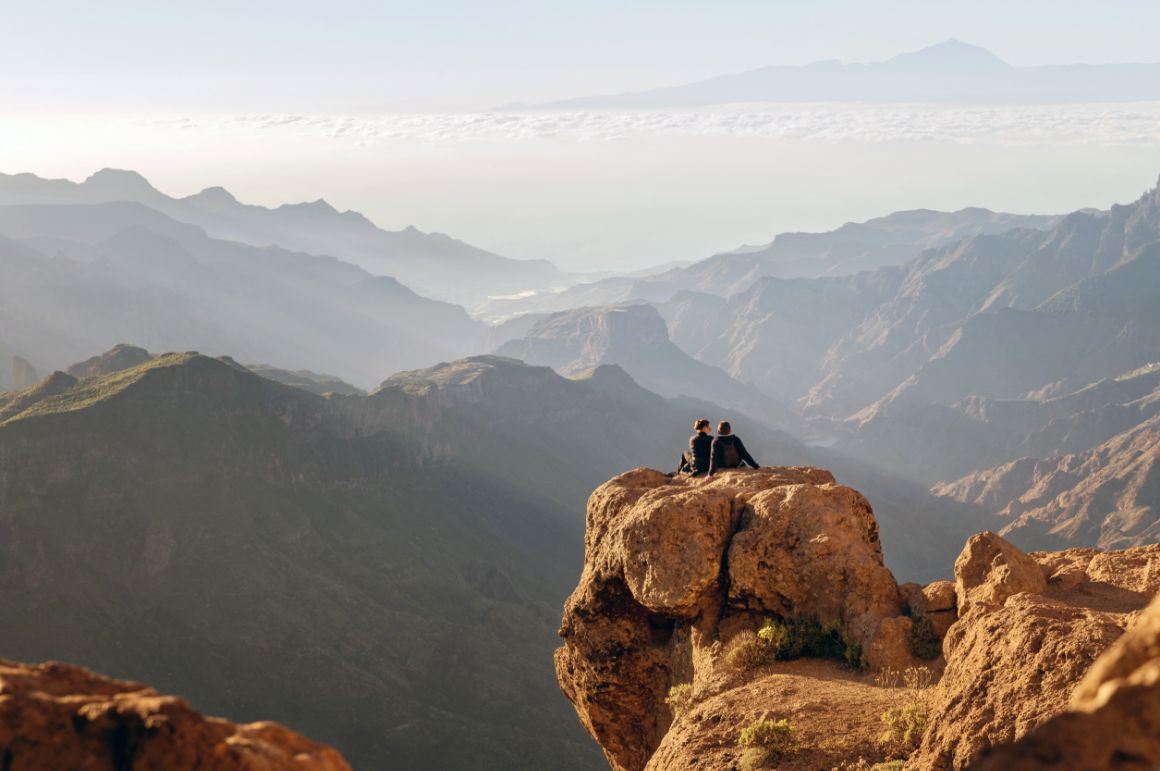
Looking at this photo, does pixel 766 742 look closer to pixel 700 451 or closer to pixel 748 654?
pixel 748 654

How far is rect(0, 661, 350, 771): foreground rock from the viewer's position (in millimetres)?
7941

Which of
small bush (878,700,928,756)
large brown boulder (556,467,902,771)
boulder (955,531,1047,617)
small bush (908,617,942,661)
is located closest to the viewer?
small bush (878,700,928,756)

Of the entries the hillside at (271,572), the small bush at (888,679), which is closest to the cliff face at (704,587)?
the small bush at (888,679)

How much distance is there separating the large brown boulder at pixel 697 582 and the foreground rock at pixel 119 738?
1348 cm

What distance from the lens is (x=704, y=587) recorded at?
69.7ft

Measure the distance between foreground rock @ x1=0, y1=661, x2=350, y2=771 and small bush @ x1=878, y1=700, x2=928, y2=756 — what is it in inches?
369

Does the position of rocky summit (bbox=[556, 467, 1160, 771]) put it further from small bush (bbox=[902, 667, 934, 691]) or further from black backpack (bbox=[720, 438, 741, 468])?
black backpack (bbox=[720, 438, 741, 468])

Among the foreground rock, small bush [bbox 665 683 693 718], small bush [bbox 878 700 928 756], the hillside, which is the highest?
the foreground rock

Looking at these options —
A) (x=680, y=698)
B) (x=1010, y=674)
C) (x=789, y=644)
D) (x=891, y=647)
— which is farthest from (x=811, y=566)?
(x=1010, y=674)

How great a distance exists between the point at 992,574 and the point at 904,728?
13.7 ft

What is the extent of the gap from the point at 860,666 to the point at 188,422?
436ft

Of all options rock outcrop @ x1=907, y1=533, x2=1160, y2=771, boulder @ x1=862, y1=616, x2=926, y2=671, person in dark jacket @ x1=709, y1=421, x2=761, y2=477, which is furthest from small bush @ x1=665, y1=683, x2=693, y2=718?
person in dark jacket @ x1=709, y1=421, x2=761, y2=477

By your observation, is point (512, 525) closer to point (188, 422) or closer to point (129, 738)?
point (188, 422)

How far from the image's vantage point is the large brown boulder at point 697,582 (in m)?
20.5
